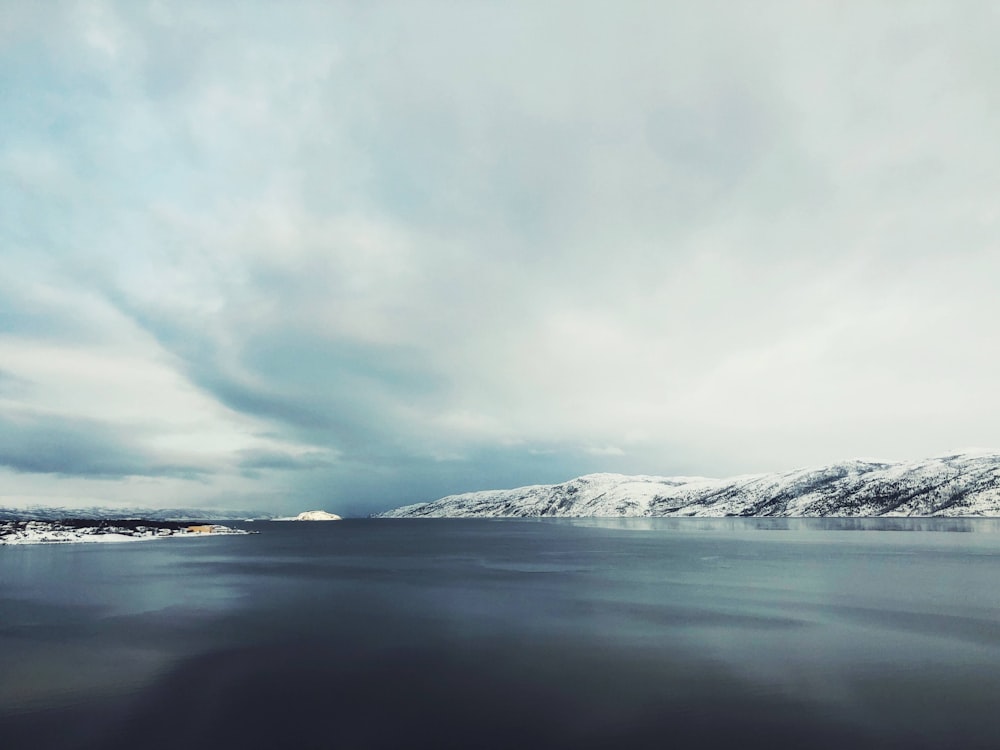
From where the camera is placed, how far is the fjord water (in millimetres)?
17125

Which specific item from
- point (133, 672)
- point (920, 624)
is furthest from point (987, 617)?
point (133, 672)

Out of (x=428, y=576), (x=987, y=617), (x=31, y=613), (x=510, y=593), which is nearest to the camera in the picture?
(x=987, y=617)

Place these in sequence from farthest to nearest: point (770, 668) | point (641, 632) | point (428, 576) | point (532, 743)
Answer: point (428, 576)
point (641, 632)
point (770, 668)
point (532, 743)

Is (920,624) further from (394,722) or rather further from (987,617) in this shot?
(394,722)

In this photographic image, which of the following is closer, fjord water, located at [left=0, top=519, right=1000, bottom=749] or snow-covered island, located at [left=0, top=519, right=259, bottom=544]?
fjord water, located at [left=0, top=519, right=1000, bottom=749]

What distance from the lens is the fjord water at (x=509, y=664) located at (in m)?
17.1

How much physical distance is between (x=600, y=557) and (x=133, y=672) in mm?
67636

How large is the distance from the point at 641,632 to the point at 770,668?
843cm

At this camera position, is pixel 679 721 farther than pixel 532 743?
Yes

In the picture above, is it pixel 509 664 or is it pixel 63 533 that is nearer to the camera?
pixel 509 664

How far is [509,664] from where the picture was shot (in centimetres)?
2477

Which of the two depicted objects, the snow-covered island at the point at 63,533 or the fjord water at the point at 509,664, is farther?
the snow-covered island at the point at 63,533

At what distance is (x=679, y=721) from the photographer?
17.8 metres

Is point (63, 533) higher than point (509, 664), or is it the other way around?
point (63, 533)
